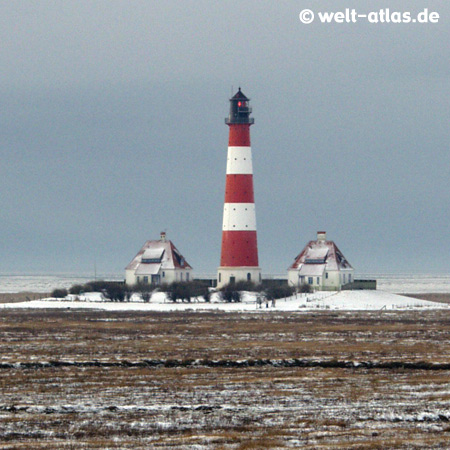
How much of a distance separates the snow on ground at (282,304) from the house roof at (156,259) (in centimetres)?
632

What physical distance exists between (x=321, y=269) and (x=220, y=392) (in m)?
56.5

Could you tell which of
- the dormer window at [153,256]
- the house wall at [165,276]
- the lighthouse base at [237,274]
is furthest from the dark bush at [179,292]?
the dormer window at [153,256]

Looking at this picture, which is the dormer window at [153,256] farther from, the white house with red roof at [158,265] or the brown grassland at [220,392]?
the brown grassland at [220,392]

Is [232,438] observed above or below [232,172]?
below

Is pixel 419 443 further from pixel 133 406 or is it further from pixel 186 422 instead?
pixel 133 406

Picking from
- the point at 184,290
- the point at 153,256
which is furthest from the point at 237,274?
the point at 153,256

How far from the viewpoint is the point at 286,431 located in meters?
18.8

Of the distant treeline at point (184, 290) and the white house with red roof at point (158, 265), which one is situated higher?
the white house with red roof at point (158, 265)

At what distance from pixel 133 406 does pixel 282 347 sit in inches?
549

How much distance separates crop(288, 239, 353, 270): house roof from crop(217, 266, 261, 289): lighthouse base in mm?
6172

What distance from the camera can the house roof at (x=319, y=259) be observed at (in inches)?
3135

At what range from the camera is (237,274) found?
74.9 meters

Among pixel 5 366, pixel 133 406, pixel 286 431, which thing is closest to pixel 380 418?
pixel 286 431

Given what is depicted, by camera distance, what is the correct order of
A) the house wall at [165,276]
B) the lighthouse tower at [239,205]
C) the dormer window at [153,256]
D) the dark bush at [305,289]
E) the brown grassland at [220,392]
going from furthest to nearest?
the dormer window at [153,256], the house wall at [165,276], the dark bush at [305,289], the lighthouse tower at [239,205], the brown grassland at [220,392]
